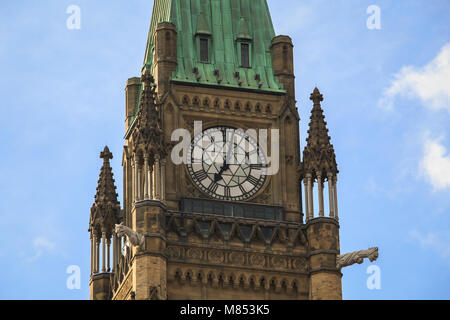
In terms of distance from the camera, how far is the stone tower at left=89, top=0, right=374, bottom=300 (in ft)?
351

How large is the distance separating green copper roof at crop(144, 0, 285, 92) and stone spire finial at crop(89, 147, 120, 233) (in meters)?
5.96

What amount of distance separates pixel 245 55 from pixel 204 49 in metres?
2.04

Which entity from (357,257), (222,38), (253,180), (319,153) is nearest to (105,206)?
(253,180)

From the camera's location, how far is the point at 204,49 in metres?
114

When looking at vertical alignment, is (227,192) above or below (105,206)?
below

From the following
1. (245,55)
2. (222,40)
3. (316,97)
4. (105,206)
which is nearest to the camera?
(316,97)

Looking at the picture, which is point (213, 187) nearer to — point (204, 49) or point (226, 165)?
point (226, 165)

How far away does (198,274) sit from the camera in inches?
4210

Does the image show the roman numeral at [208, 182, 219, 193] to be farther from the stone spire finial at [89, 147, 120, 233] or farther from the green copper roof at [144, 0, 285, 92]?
the stone spire finial at [89, 147, 120, 233]

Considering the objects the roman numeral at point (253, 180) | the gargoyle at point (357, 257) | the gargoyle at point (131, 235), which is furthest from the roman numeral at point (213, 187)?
the gargoyle at point (357, 257)
